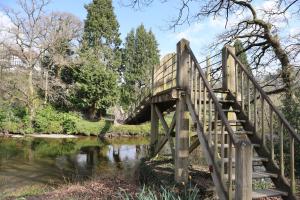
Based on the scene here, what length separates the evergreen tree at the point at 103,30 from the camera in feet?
123

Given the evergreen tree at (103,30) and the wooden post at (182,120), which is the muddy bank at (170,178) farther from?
the evergreen tree at (103,30)

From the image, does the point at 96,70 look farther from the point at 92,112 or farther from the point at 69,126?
the point at 69,126

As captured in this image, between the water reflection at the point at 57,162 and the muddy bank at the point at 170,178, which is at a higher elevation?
the muddy bank at the point at 170,178

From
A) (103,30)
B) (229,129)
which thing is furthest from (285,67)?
(103,30)

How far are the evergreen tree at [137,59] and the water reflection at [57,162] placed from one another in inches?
683

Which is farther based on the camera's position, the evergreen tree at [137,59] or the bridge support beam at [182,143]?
the evergreen tree at [137,59]

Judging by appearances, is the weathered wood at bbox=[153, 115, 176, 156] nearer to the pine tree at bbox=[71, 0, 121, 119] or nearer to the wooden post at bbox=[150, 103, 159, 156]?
the wooden post at bbox=[150, 103, 159, 156]

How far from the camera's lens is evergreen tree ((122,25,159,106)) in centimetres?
3954

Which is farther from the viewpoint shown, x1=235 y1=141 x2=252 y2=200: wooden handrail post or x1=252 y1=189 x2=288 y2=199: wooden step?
x1=252 y1=189 x2=288 y2=199: wooden step

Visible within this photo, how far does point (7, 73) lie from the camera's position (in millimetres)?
27375

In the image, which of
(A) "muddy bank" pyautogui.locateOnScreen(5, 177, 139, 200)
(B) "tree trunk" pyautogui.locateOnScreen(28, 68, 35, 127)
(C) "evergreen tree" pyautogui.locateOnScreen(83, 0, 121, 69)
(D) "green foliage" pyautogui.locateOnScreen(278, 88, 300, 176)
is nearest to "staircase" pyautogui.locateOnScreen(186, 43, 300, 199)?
(A) "muddy bank" pyautogui.locateOnScreen(5, 177, 139, 200)

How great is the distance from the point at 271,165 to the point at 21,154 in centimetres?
1423

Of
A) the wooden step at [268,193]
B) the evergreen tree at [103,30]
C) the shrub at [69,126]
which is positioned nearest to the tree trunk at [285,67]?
the wooden step at [268,193]

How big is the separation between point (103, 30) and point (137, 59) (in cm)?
628
